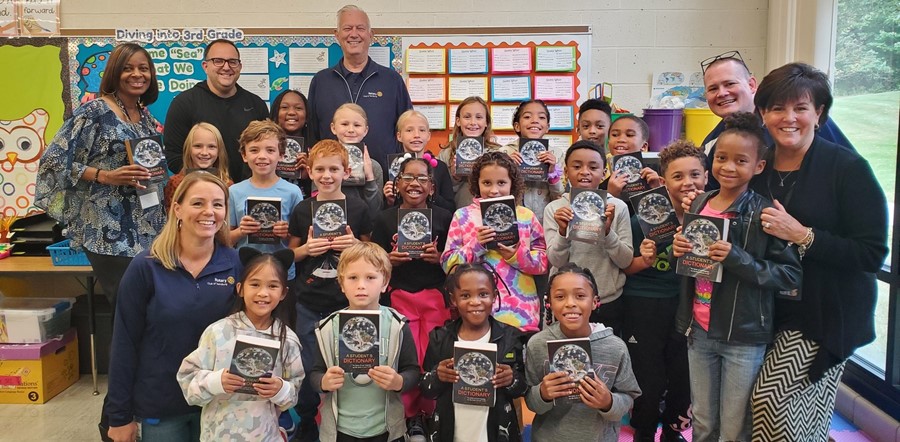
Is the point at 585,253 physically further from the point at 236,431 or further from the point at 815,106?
the point at 236,431

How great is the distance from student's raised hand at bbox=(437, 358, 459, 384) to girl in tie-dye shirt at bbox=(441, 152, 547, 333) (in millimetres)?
533

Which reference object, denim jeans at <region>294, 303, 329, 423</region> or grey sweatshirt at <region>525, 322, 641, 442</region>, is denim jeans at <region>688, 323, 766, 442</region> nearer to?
→ grey sweatshirt at <region>525, 322, 641, 442</region>

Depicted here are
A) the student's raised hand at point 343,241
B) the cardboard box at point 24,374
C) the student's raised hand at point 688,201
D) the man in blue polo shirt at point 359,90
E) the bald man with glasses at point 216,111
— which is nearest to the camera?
the student's raised hand at point 688,201

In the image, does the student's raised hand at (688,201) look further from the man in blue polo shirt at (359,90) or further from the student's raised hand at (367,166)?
→ the man in blue polo shirt at (359,90)

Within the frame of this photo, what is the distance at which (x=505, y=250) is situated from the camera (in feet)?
10.00

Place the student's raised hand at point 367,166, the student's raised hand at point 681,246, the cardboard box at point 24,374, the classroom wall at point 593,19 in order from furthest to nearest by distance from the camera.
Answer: the classroom wall at point 593,19, the cardboard box at point 24,374, the student's raised hand at point 367,166, the student's raised hand at point 681,246

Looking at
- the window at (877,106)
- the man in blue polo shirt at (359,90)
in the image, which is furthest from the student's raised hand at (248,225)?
the window at (877,106)

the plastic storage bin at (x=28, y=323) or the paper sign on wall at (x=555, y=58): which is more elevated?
the paper sign on wall at (x=555, y=58)

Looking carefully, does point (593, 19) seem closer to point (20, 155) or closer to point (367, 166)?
point (367, 166)

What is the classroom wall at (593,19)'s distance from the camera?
514 centimetres

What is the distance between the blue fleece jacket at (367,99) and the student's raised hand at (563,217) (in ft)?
5.36

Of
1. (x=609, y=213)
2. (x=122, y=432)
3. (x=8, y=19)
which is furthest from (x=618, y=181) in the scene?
(x=8, y=19)

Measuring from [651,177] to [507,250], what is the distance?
86 cm

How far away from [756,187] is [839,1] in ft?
8.83
